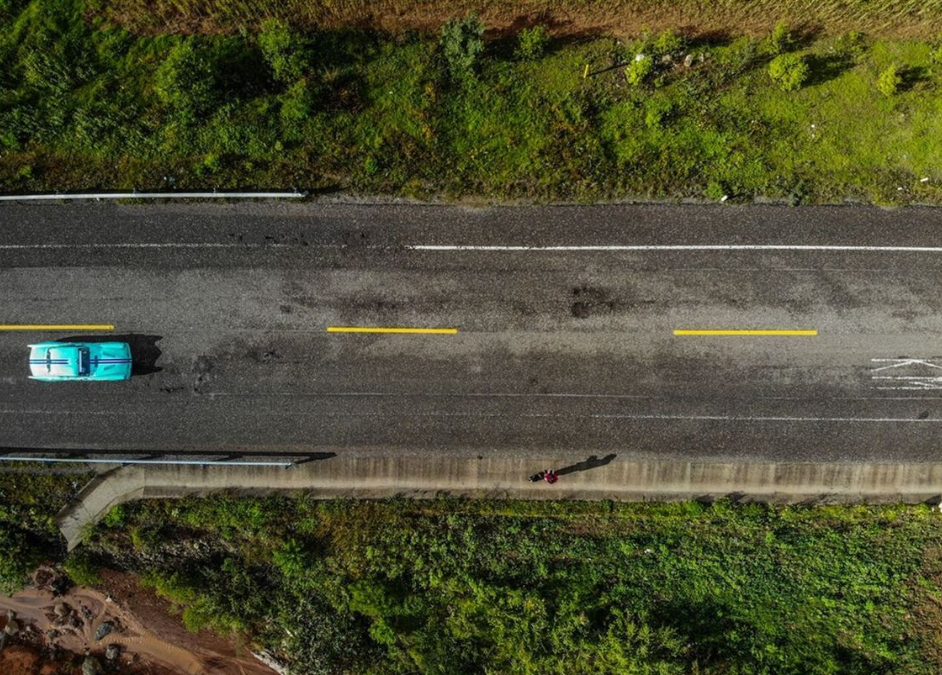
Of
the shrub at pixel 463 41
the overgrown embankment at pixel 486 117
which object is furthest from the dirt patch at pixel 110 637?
the shrub at pixel 463 41

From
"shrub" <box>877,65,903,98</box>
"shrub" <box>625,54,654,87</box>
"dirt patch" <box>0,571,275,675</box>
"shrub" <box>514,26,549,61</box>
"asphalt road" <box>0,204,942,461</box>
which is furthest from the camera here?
"dirt patch" <box>0,571,275,675</box>

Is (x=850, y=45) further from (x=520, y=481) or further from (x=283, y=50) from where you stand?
(x=283, y=50)

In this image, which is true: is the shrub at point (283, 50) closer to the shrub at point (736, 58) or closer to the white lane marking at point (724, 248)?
the white lane marking at point (724, 248)

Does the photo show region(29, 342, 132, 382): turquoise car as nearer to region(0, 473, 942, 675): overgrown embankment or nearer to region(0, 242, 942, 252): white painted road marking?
region(0, 242, 942, 252): white painted road marking

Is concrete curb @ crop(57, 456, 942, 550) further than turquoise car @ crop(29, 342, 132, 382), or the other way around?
concrete curb @ crop(57, 456, 942, 550)

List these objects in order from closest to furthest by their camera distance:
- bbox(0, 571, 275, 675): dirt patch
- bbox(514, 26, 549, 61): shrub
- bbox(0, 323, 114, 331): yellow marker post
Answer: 1. bbox(514, 26, 549, 61): shrub
2. bbox(0, 323, 114, 331): yellow marker post
3. bbox(0, 571, 275, 675): dirt patch

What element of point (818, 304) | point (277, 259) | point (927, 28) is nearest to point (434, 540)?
point (277, 259)

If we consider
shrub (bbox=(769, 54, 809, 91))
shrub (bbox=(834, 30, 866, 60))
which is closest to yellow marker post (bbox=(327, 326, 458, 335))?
shrub (bbox=(769, 54, 809, 91))
